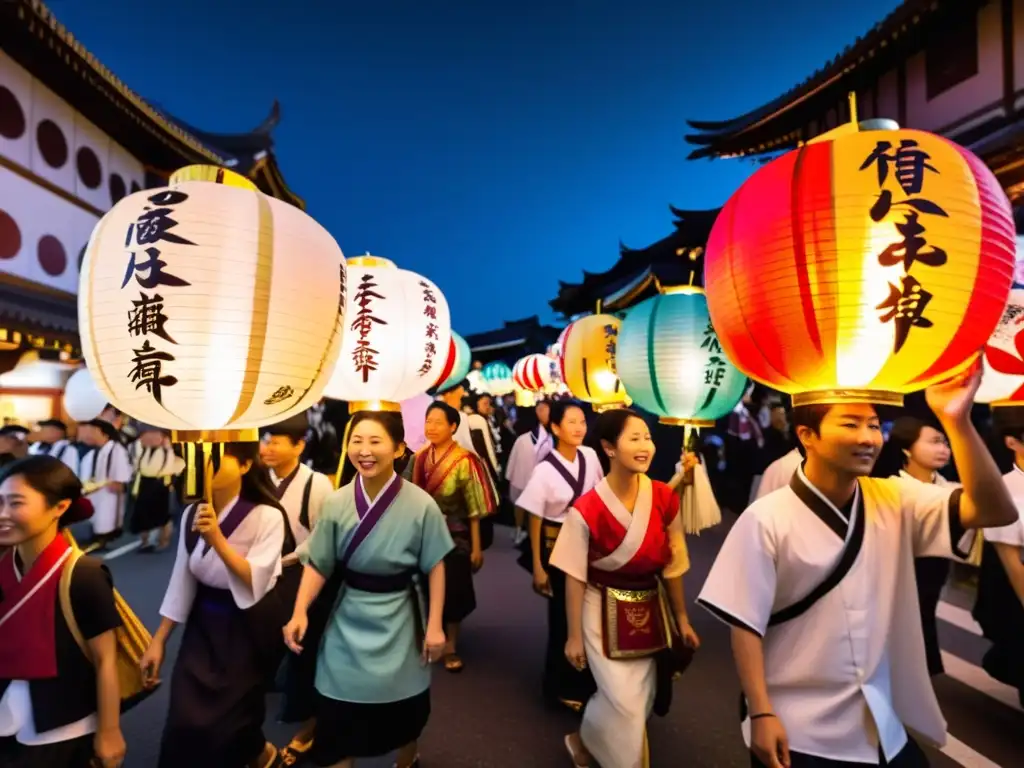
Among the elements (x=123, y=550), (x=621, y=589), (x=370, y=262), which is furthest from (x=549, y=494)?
(x=123, y=550)

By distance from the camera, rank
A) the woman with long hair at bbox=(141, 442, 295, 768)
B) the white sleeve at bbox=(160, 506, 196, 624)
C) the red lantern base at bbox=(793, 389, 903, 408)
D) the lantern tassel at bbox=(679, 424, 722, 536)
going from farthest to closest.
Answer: the lantern tassel at bbox=(679, 424, 722, 536), the white sleeve at bbox=(160, 506, 196, 624), the woman with long hair at bbox=(141, 442, 295, 768), the red lantern base at bbox=(793, 389, 903, 408)

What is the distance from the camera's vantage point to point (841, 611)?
2.01 metres

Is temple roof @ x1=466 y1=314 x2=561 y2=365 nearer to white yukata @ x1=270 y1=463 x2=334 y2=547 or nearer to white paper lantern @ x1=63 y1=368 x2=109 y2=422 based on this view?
white paper lantern @ x1=63 y1=368 x2=109 y2=422

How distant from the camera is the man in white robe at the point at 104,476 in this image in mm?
7441

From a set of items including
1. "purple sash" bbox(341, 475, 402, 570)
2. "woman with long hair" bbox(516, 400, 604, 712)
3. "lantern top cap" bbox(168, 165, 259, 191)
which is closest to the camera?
"lantern top cap" bbox(168, 165, 259, 191)

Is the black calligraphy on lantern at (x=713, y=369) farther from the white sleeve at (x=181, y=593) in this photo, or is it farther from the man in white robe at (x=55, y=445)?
the man in white robe at (x=55, y=445)

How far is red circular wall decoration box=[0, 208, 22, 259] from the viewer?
857 cm

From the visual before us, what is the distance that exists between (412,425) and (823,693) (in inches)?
178

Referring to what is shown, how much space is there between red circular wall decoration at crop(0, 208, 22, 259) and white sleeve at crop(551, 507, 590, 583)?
32.2 ft

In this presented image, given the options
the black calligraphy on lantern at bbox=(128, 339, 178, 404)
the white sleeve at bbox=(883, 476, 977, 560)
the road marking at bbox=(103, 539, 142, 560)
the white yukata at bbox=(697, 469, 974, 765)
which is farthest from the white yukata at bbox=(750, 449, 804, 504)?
the road marking at bbox=(103, 539, 142, 560)

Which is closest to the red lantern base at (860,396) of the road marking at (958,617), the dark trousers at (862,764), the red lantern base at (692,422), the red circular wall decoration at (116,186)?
the dark trousers at (862,764)

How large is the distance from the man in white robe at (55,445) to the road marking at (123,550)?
4.08 feet

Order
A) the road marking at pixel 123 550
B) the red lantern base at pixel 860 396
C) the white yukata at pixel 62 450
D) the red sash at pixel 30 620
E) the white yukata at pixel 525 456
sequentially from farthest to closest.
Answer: the road marking at pixel 123 550 < the white yukata at pixel 525 456 < the white yukata at pixel 62 450 < the red sash at pixel 30 620 < the red lantern base at pixel 860 396

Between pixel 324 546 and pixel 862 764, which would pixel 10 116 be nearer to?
pixel 324 546
